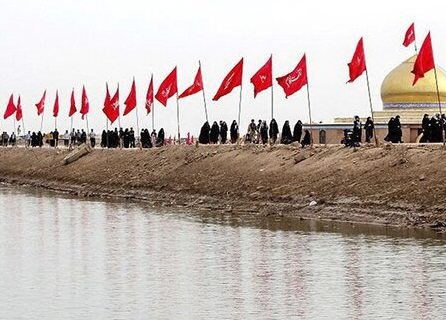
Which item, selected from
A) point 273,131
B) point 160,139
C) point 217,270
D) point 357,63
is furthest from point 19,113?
point 217,270

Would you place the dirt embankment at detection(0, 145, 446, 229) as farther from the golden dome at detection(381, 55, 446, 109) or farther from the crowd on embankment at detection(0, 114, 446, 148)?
the golden dome at detection(381, 55, 446, 109)

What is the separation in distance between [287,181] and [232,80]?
5.80 metres

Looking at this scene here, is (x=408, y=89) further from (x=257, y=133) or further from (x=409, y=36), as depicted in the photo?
(x=409, y=36)

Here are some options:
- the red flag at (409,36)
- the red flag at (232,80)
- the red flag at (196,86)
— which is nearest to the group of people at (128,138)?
the red flag at (196,86)

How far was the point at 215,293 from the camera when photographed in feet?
61.9

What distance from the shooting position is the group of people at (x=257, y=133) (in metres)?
47.9

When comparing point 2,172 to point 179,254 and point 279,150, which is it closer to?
point 279,150

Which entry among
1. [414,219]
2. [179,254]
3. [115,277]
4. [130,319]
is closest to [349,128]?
[414,219]

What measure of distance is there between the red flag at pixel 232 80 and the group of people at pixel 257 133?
159 inches

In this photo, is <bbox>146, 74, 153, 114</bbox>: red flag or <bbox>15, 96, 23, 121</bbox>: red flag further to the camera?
<bbox>15, 96, 23, 121</bbox>: red flag

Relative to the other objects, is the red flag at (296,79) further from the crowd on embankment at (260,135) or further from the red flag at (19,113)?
the red flag at (19,113)

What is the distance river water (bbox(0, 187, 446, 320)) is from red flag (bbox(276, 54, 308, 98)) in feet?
26.7

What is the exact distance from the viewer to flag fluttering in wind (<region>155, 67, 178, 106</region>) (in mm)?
47550

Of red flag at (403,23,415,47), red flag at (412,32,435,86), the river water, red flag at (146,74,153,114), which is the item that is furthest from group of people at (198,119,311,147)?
the river water
